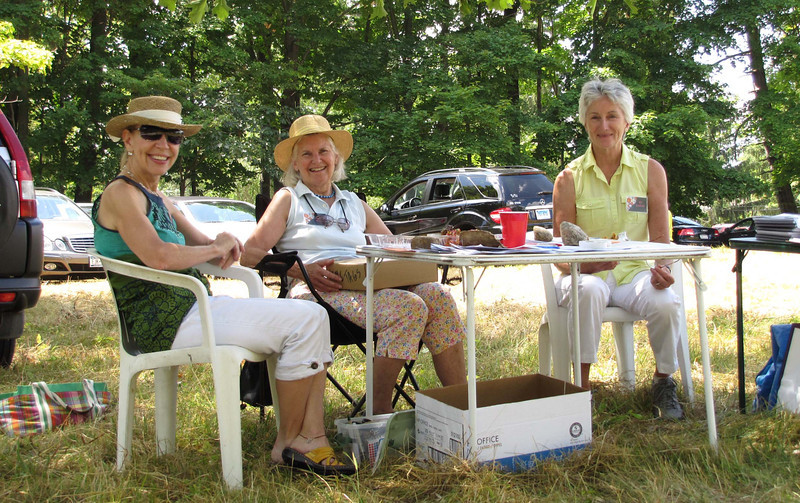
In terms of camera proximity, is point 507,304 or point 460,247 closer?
point 460,247

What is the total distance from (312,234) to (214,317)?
90 centimetres

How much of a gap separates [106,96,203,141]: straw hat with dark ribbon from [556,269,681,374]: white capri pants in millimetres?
1810

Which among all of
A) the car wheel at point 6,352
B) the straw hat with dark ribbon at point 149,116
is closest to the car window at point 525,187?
the car wheel at point 6,352

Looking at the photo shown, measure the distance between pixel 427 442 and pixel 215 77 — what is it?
15.0 metres

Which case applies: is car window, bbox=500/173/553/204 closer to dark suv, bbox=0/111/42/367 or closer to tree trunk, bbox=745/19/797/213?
dark suv, bbox=0/111/42/367

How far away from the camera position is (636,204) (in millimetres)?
3215

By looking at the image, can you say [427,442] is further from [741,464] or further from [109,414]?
[109,414]

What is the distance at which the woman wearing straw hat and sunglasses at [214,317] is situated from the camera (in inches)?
87.6

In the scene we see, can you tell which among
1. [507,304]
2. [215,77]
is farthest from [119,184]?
[215,77]

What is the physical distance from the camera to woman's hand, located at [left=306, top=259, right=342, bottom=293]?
2.85 m

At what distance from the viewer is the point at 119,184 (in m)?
2.31

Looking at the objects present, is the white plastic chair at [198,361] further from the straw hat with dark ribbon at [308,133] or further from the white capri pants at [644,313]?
the white capri pants at [644,313]

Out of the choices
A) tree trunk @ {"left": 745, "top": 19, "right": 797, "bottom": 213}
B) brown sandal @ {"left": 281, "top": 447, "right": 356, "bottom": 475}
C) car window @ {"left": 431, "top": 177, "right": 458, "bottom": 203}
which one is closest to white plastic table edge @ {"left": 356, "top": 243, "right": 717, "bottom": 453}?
brown sandal @ {"left": 281, "top": 447, "right": 356, "bottom": 475}

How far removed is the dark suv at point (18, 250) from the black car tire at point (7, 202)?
12mm
